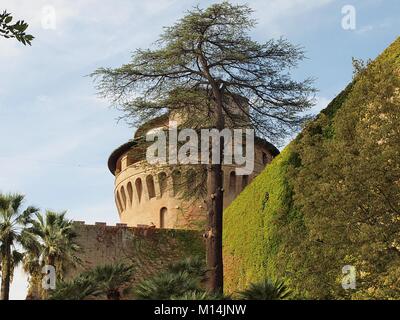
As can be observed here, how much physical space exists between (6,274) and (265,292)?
12.8m

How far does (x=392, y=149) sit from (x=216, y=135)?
1019 centimetres

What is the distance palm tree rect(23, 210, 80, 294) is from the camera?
2625 cm

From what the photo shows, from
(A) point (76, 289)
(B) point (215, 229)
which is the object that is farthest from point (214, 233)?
(A) point (76, 289)

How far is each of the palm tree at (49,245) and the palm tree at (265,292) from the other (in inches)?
493

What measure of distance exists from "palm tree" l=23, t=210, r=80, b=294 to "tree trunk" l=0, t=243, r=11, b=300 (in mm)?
618

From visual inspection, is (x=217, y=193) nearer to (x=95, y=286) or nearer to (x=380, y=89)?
(x=95, y=286)

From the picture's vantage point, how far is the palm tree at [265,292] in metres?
14.7

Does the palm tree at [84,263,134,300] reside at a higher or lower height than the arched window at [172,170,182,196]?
lower

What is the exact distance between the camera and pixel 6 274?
82.7ft

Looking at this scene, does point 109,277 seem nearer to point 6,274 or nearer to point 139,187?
point 6,274

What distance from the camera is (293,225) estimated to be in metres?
15.0

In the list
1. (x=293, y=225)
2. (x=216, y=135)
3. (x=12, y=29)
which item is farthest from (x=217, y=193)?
(x=12, y=29)
